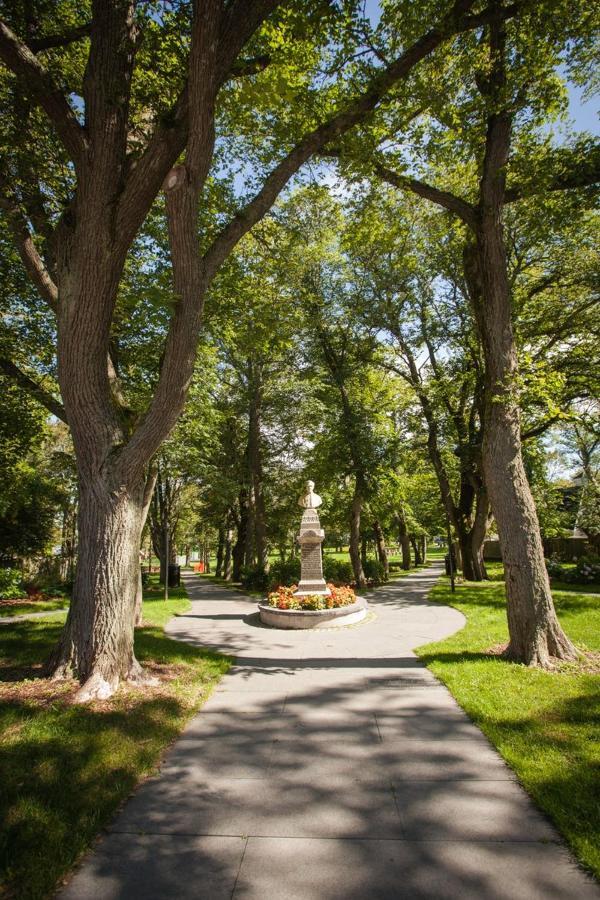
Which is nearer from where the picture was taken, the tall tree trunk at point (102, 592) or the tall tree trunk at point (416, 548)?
the tall tree trunk at point (102, 592)

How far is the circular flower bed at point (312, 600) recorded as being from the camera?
35.3 ft

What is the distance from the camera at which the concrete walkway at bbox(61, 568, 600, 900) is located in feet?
8.59

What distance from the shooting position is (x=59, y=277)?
606 centimetres

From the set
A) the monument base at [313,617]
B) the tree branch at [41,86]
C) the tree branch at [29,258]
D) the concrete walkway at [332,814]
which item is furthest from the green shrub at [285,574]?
the tree branch at [41,86]

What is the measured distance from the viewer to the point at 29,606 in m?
14.5

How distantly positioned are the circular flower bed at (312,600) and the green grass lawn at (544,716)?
10.5 feet

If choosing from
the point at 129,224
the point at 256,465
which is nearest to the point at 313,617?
the point at 129,224

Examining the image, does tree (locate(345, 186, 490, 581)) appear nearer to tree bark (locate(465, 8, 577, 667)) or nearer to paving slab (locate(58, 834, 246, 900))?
tree bark (locate(465, 8, 577, 667))

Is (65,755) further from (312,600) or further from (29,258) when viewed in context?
(312,600)

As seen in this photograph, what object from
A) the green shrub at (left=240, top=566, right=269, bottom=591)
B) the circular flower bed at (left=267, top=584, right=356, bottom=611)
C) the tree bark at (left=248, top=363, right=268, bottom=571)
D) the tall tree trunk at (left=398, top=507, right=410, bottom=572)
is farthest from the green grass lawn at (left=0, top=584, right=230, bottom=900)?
the tall tree trunk at (left=398, top=507, right=410, bottom=572)

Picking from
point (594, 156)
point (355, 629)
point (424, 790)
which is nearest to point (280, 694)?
point (424, 790)

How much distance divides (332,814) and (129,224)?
6.52 m

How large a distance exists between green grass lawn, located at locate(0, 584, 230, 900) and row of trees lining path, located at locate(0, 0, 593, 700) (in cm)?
48

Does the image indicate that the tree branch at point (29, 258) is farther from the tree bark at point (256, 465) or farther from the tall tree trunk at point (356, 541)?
the tree bark at point (256, 465)
